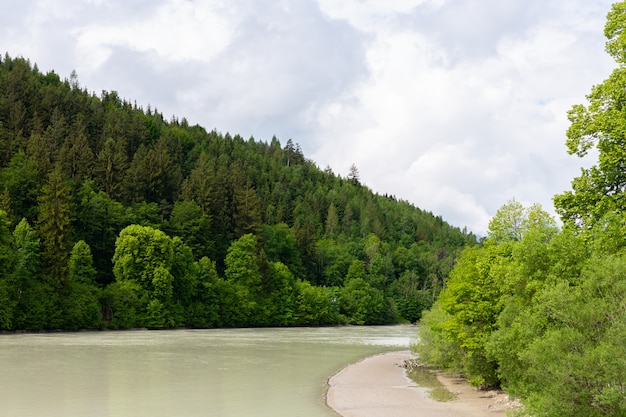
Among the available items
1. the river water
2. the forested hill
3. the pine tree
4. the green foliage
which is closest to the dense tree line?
the green foliage

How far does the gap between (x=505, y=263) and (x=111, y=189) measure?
400ft

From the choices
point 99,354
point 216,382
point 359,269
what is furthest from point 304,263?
point 216,382

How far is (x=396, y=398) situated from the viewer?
31797 mm

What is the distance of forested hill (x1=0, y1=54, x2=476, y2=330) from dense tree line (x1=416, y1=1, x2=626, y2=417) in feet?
212

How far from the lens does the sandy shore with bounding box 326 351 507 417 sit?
27.6 m

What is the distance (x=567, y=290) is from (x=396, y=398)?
14329mm

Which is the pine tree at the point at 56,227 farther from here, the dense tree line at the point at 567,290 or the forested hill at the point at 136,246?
the dense tree line at the point at 567,290

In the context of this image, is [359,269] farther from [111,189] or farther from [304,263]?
[111,189]

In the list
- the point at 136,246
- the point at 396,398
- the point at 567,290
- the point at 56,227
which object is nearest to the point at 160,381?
the point at 396,398

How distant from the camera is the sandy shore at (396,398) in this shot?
27.6 metres

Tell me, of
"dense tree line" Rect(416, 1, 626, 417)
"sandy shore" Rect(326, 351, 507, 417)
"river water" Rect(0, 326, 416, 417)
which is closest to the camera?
"dense tree line" Rect(416, 1, 626, 417)

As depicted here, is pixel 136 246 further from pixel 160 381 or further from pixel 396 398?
pixel 396 398

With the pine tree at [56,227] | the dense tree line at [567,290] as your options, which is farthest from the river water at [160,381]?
the pine tree at [56,227]

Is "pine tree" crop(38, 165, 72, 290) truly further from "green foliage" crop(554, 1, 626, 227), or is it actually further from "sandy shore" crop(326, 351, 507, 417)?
"green foliage" crop(554, 1, 626, 227)
